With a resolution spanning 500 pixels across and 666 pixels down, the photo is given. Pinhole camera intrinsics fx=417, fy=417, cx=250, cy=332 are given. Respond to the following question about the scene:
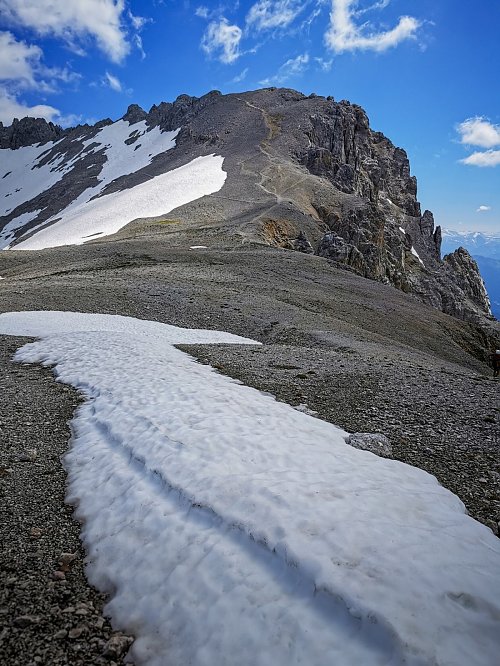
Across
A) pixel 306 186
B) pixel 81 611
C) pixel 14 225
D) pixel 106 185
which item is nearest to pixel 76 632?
pixel 81 611

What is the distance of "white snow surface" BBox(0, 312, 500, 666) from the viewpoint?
3.98m

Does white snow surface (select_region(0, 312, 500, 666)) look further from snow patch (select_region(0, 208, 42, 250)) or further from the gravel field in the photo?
snow patch (select_region(0, 208, 42, 250))

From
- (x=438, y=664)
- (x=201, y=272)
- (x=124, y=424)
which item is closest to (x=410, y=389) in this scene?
(x=124, y=424)

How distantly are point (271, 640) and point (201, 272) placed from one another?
30428mm

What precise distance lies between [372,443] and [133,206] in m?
67.9

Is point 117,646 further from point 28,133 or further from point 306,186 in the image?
point 28,133

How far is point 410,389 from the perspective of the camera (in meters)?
12.6

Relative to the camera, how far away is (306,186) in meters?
74.2

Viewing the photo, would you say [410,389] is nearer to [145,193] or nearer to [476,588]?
[476,588]

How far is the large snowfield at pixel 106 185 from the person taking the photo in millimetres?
64500

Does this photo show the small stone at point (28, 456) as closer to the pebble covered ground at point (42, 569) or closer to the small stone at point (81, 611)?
the pebble covered ground at point (42, 569)

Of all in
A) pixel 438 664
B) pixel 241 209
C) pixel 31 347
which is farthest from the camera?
pixel 241 209

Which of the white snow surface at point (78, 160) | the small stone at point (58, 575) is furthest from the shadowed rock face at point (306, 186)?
the small stone at point (58, 575)

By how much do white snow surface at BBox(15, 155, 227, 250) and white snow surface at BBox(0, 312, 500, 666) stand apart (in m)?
51.8
